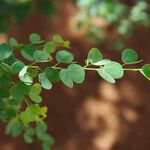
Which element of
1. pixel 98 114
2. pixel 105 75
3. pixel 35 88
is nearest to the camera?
pixel 105 75

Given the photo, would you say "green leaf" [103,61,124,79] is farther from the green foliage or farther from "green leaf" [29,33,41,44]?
"green leaf" [29,33,41,44]

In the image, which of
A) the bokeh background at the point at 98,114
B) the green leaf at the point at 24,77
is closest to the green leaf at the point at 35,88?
the green leaf at the point at 24,77

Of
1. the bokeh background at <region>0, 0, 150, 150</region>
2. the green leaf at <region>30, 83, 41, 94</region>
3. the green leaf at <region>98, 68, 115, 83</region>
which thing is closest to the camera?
the green leaf at <region>98, 68, 115, 83</region>

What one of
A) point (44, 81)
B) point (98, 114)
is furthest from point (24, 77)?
point (98, 114)

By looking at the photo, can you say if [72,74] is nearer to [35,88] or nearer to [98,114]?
[35,88]

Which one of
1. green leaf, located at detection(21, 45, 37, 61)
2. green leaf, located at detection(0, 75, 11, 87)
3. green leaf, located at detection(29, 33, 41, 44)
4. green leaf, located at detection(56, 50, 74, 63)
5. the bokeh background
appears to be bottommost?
the bokeh background

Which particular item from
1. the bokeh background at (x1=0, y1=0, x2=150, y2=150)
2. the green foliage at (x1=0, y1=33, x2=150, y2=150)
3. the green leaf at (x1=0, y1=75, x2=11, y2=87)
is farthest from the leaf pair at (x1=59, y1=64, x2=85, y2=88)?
the bokeh background at (x1=0, y1=0, x2=150, y2=150)

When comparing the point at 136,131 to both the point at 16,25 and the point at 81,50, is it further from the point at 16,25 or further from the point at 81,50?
the point at 16,25

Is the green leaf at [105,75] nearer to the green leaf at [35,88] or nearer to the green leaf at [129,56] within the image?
the green leaf at [129,56]

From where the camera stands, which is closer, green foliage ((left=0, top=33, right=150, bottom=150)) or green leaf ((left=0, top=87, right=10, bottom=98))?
green foliage ((left=0, top=33, right=150, bottom=150))
